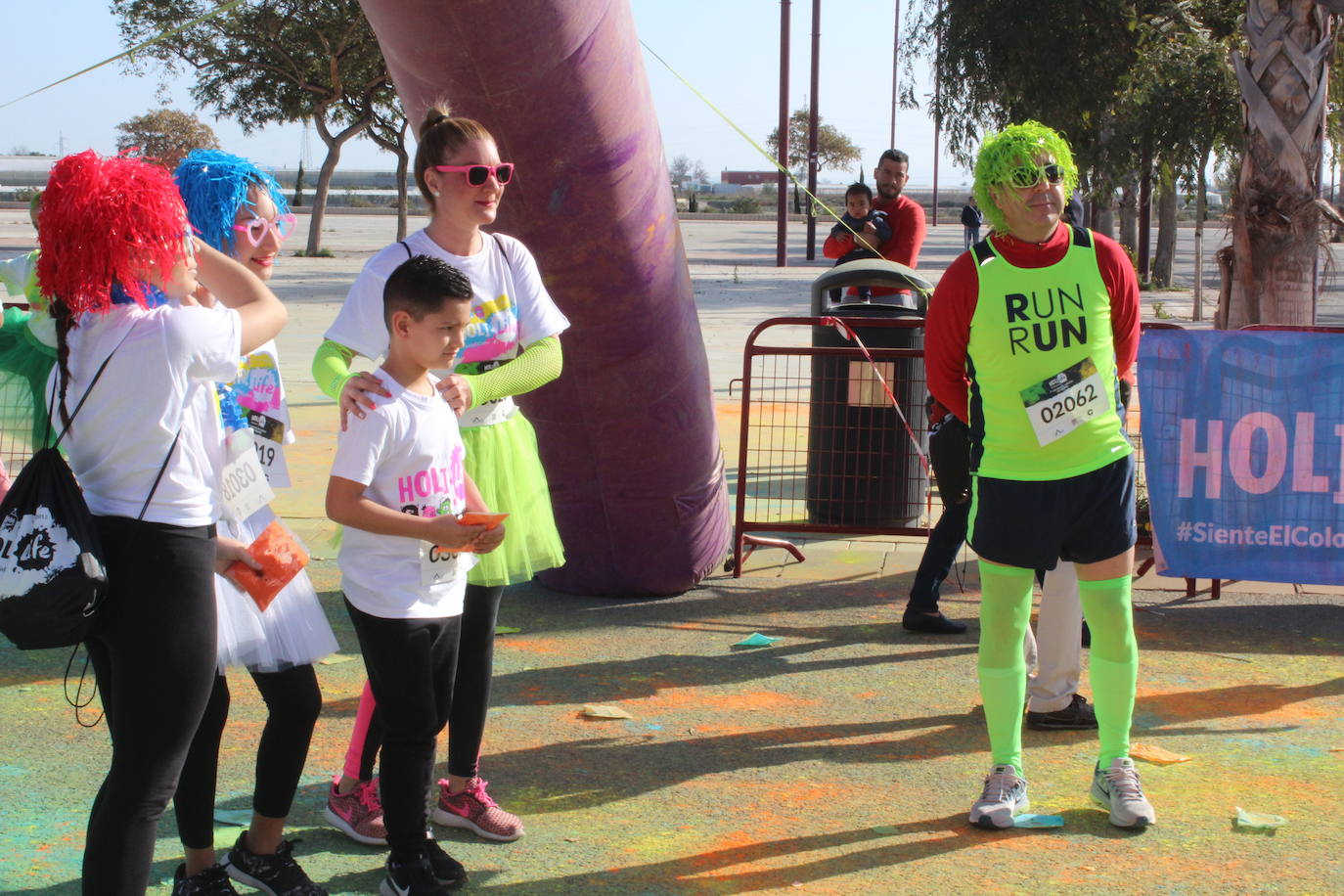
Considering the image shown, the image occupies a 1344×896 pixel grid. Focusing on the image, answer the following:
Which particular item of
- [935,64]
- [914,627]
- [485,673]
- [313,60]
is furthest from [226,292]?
[313,60]

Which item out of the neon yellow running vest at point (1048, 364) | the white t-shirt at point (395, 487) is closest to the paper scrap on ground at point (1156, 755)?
the neon yellow running vest at point (1048, 364)

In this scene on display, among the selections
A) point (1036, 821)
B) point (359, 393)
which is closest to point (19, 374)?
point (359, 393)

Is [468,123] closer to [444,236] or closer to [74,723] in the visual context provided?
[444,236]

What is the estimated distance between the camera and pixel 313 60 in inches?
1337

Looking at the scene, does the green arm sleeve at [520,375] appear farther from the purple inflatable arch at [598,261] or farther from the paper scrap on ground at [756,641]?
the paper scrap on ground at [756,641]

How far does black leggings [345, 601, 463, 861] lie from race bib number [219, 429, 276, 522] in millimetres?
322

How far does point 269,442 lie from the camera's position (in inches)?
149

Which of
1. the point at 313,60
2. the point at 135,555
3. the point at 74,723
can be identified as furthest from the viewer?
the point at 313,60

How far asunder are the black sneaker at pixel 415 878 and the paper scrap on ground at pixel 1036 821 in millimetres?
1657

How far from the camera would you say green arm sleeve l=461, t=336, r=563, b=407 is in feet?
11.9

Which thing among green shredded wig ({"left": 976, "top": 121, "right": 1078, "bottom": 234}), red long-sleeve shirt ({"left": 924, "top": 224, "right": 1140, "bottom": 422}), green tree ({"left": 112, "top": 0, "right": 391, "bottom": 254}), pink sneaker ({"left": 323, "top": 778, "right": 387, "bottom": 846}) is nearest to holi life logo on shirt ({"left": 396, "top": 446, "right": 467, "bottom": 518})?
pink sneaker ({"left": 323, "top": 778, "right": 387, "bottom": 846})

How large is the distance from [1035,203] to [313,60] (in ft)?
107

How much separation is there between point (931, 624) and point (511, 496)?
2.74 metres

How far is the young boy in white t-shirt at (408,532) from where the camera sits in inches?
128
